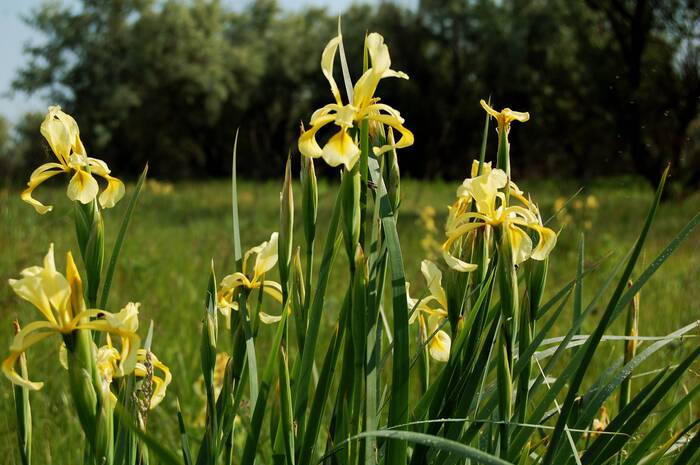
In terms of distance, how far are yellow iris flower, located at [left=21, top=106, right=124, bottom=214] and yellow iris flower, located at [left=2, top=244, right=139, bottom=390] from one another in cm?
14

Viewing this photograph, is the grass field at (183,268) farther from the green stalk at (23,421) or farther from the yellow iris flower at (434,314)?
the green stalk at (23,421)

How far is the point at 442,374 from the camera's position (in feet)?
2.42

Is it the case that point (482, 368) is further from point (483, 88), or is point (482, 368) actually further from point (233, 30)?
point (233, 30)

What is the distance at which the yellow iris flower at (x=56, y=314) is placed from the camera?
55 centimetres

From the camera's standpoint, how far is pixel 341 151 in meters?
0.66

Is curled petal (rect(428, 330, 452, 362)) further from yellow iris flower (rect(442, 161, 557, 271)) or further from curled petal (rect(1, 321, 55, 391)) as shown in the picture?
curled petal (rect(1, 321, 55, 391))

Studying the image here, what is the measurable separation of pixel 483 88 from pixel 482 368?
13758 mm

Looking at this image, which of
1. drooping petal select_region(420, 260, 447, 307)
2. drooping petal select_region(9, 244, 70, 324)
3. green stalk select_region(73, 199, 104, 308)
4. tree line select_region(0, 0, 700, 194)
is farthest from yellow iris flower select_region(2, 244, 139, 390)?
tree line select_region(0, 0, 700, 194)

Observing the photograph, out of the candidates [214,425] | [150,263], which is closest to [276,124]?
[150,263]

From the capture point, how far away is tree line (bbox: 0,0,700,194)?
12133mm

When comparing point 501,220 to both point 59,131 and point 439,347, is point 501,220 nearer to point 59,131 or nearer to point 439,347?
point 439,347

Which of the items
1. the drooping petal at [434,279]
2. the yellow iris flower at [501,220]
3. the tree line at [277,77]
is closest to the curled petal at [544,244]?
the yellow iris flower at [501,220]

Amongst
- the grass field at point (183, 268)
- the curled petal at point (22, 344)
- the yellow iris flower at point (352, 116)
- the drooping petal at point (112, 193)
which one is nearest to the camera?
the curled petal at point (22, 344)

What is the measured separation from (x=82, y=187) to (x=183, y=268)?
2.93 meters
